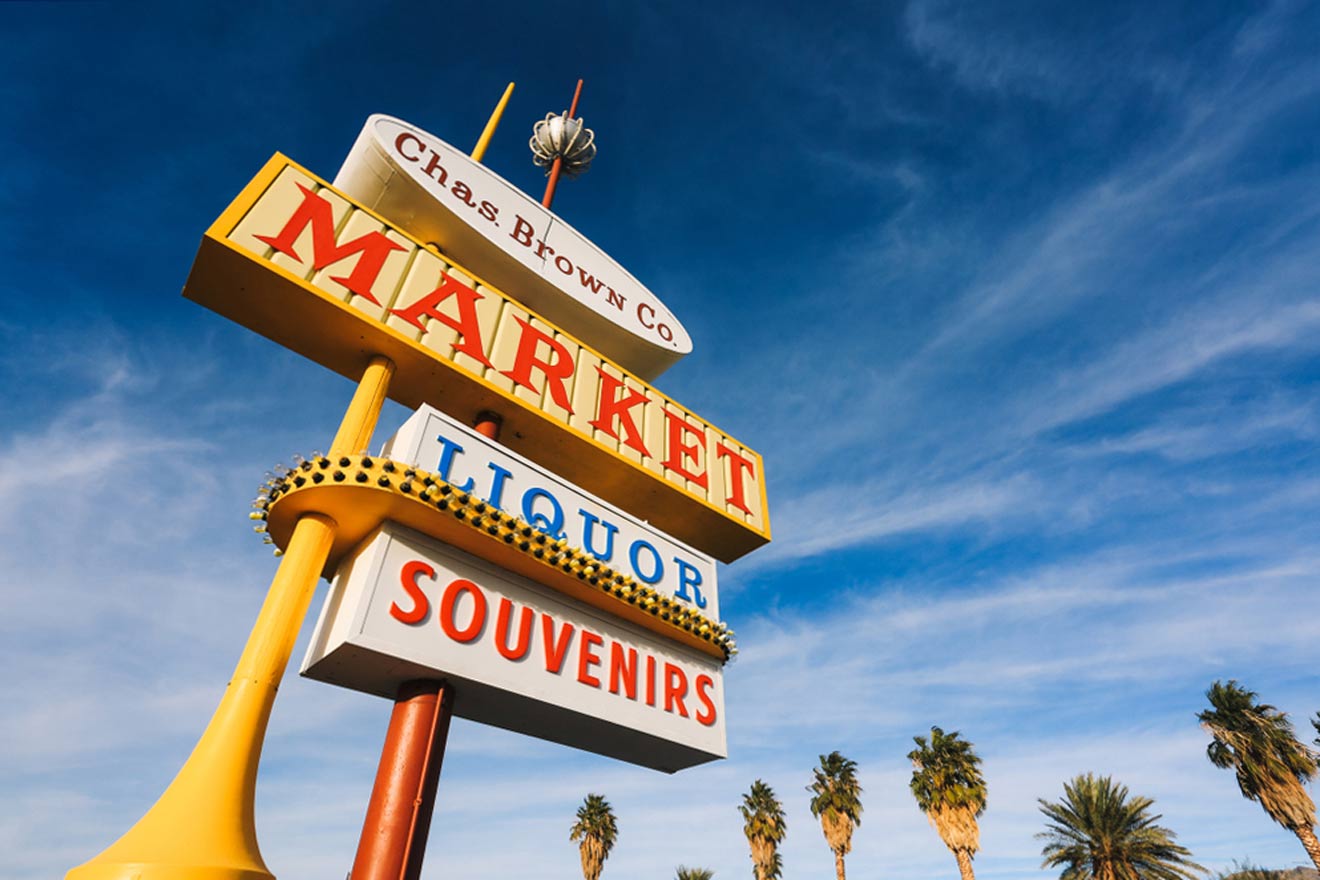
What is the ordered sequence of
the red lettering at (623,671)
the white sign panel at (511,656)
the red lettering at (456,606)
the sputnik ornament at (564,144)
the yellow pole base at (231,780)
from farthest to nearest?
1. the sputnik ornament at (564,144)
2. the red lettering at (623,671)
3. the red lettering at (456,606)
4. the white sign panel at (511,656)
5. the yellow pole base at (231,780)

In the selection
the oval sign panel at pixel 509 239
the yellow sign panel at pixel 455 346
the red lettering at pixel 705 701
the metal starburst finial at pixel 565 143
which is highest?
the metal starburst finial at pixel 565 143

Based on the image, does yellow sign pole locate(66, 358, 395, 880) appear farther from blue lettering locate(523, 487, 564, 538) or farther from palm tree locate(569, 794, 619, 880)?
palm tree locate(569, 794, 619, 880)

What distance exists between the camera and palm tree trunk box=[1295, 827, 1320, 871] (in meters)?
27.1

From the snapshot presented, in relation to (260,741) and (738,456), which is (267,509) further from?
(738,456)

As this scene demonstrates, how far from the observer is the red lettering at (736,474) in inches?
477

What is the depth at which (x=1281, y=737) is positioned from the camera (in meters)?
29.2

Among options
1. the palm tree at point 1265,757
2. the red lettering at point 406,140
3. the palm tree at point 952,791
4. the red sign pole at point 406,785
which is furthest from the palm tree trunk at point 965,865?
the red lettering at point 406,140

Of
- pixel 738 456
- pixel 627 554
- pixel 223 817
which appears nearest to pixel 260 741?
pixel 223 817

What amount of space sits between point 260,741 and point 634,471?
605 centimetres

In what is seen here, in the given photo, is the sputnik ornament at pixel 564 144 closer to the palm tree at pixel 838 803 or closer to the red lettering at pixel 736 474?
the red lettering at pixel 736 474

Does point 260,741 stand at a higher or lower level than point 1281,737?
lower

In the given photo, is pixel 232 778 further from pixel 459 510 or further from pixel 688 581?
pixel 688 581

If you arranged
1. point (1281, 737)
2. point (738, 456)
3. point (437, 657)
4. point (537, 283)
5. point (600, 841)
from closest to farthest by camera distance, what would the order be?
point (437, 657) < point (537, 283) < point (738, 456) < point (1281, 737) < point (600, 841)

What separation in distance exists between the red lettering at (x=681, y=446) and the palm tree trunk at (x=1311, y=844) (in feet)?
107
